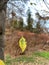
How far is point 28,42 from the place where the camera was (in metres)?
17.5

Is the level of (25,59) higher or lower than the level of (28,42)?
higher

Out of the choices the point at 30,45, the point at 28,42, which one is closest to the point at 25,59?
the point at 30,45

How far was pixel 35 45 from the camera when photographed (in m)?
17.8

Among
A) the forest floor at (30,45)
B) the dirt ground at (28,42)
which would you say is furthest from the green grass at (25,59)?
the dirt ground at (28,42)

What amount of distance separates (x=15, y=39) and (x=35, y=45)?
1565mm

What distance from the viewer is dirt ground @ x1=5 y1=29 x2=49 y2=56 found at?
16.0 m

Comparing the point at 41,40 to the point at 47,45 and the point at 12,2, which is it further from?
the point at 12,2

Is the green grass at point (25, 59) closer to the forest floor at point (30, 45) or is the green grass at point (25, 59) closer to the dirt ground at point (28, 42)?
the forest floor at point (30, 45)

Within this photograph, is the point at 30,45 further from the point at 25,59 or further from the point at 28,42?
the point at 25,59

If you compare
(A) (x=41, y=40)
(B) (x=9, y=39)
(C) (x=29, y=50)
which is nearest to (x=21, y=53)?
(C) (x=29, y=50)

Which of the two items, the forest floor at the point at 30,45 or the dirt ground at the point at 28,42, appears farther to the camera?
the dirt ground at the point at 28,42

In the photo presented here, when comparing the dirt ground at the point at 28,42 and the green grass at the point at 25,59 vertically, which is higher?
the green grass at the point at 25,59

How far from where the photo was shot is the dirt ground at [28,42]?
16.0 metres

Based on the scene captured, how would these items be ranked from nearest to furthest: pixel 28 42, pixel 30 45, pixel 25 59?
pixel 25 59, pixel 30 45, pixel 28 42
